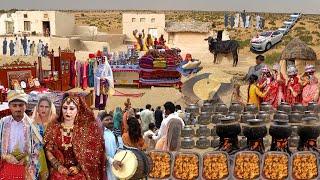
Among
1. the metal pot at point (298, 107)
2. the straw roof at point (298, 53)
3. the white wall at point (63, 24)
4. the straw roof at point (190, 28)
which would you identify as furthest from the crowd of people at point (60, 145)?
the white wall at point (63, 24)

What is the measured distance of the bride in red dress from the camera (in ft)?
15.5

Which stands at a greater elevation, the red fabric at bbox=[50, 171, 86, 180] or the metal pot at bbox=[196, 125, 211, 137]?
the red fabric at bbox=[50, 171, 86, 180]

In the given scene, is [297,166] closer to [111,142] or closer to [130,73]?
[111,142]

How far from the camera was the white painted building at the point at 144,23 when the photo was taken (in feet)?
106

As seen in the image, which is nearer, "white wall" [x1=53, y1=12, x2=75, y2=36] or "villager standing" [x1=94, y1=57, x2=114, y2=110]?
"villager standing" [x1=94, y1=57, x2=114, y2=110]

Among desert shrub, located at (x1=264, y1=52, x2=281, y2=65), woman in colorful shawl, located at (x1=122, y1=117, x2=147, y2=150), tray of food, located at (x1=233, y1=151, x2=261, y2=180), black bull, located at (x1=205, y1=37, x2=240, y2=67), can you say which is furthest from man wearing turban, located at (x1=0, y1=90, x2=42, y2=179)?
desert shrub, located at (x1=264, y1=52, x2=281, y2=65)

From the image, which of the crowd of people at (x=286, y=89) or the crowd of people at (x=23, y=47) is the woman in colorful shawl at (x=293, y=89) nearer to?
the crowd of people at (x=286, y=89)

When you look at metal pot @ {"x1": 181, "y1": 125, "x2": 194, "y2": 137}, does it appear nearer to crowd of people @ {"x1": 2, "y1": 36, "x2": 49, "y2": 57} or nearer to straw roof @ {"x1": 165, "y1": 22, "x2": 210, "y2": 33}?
crowd of people @ {"x1": 2, "y1": 36, "x2": 49, "y2": 57}

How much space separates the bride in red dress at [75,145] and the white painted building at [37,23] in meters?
26.3

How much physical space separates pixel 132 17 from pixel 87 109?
2872 cm

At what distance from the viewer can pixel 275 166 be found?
245 inches

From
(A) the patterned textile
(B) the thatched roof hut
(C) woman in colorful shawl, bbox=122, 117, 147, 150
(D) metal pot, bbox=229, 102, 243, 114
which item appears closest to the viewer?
(A) the patterned textile

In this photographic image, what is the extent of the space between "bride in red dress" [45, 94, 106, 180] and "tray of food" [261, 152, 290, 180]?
2058 mm

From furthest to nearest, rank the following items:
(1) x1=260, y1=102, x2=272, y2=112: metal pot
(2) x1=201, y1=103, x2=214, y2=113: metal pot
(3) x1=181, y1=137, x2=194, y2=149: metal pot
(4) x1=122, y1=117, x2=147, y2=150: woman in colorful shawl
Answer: (2) x1=201, y1=103, x2=214, y2=113: metal pot
(1) x1=260, y1=102, x2=272, y2=112: metal pot
(3) x1=181, y1=137, x2=194, y2=149: metal pot
(4) x1=122, y1=117, x2=147, y2=150: woman in colorful shawl
